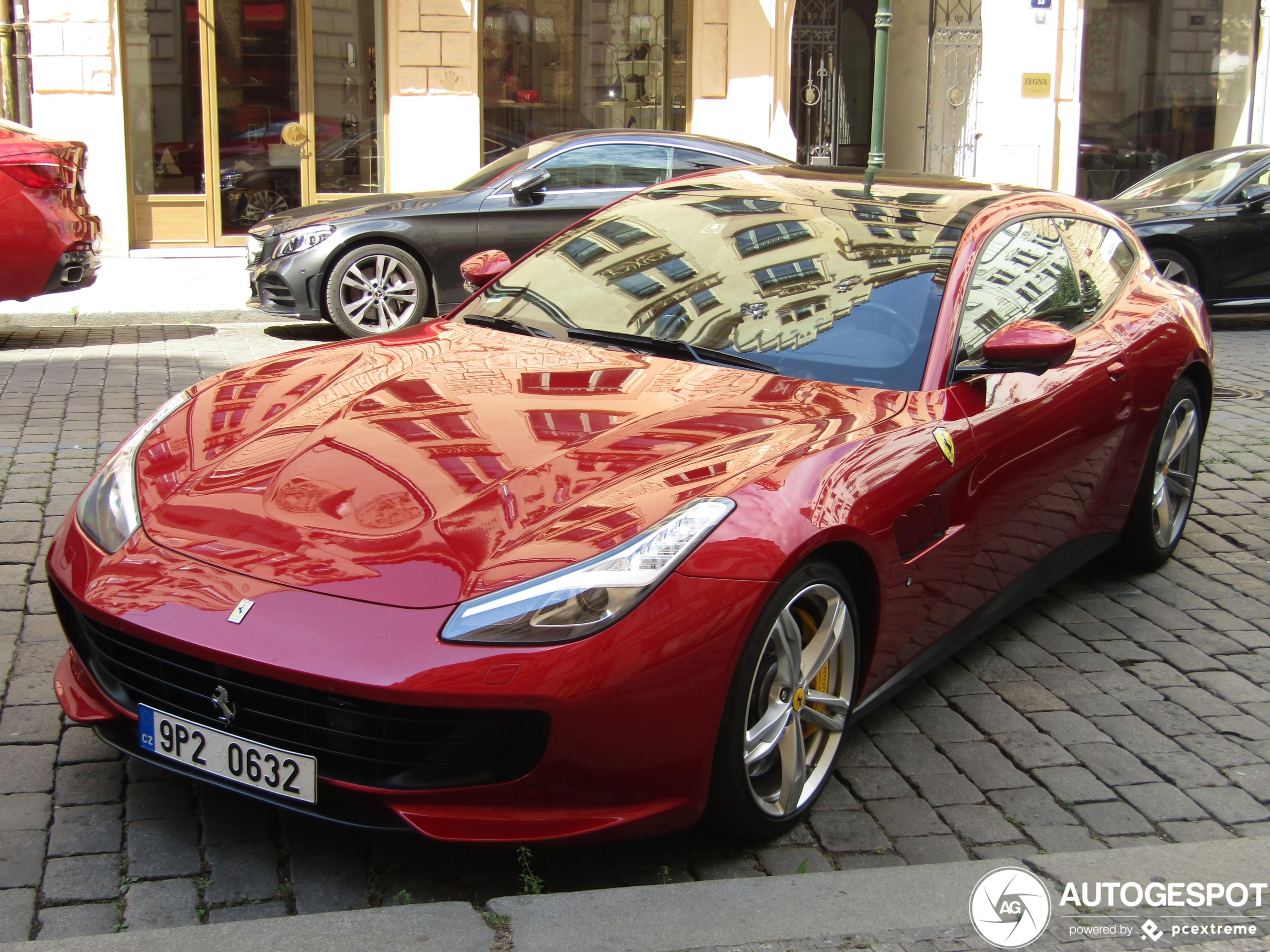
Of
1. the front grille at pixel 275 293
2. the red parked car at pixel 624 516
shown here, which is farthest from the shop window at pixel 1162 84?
the red parked car at pixel 624 516

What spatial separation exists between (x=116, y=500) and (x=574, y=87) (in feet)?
43.5

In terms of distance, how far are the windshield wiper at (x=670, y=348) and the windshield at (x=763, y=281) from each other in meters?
0.02

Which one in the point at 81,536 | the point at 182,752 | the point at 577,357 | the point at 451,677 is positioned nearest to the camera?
the point at 451,677

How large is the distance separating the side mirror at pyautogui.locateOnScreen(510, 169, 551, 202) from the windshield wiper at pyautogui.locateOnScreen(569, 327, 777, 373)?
622cm

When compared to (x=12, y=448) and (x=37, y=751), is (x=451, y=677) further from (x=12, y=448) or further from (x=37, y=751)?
(x=12, y=448)

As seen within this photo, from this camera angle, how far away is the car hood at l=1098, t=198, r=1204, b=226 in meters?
11.9

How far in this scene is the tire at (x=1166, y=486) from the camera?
5.04 m

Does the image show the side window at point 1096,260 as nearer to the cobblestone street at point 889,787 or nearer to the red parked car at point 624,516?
the red parked car at point 624,516

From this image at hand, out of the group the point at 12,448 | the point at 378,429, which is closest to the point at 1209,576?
the point at 378,429

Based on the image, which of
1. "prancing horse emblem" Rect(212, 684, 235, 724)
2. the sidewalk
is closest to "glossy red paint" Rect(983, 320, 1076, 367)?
"prancing horse emblem" Rect(212, 684, 235, 724)

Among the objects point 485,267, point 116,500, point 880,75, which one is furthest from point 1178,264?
point 116,500

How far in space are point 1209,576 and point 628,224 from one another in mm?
2747

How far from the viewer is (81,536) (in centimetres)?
322

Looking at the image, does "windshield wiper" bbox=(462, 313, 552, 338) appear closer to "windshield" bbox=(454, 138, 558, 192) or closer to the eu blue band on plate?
the eu blue band on plate
